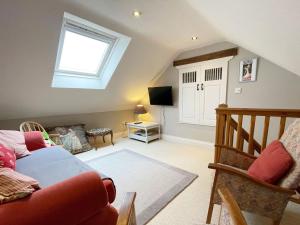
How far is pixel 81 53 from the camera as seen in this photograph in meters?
3.10

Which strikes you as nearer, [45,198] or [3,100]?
[45,198]

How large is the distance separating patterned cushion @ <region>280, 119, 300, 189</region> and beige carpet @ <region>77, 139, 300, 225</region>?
0.66 meters

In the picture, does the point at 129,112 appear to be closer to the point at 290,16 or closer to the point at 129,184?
the point at 129,184

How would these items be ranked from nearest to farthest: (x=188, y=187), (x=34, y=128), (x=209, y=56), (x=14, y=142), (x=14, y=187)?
1. (x=14, y=187)
2. (x=14, y=142)
3. (x=188, y=187)
4. (x=34, y=128)
5. (x=209, y=56)

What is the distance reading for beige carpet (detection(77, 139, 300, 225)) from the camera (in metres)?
1.57

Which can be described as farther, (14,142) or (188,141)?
(188,141)

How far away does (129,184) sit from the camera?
2.21 meters

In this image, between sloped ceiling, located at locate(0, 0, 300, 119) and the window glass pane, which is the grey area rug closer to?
sloped ceiling, located at locate(0, 0, 300, 119)

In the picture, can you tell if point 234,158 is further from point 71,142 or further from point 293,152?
point 71,142

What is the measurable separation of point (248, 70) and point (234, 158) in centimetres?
199

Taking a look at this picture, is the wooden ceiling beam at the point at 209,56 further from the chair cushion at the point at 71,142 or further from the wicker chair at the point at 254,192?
the chair cushion at the point at 71,142

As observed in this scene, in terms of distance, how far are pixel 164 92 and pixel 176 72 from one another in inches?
22.6

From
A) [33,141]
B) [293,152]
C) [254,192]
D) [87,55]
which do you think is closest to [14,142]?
[33,141]

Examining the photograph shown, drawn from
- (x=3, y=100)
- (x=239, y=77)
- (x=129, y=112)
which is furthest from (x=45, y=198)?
(x=129, y=112)
